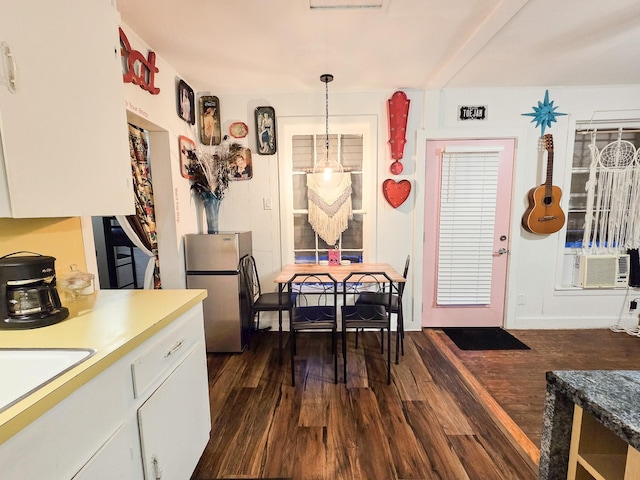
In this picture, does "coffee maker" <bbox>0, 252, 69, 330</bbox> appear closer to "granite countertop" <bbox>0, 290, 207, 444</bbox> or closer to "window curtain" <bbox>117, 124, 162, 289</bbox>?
"granite countertop" <bbox>0, 290, 207, 444</bbox>

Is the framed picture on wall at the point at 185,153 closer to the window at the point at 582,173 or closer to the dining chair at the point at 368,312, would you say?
the dining chair at the point at 368,312

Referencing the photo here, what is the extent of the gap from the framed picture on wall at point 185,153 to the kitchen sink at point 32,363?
6.25ft

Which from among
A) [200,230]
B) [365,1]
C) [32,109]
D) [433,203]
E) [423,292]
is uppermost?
[365,1]

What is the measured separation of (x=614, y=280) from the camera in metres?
2.91

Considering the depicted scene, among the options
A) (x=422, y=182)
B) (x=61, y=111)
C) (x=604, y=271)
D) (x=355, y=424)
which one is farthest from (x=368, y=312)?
(x=604, y=271)

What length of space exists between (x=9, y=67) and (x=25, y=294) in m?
0.78

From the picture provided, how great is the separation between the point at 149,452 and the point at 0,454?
0.59 meters

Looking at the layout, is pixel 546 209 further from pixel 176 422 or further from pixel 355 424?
pixel 176 422

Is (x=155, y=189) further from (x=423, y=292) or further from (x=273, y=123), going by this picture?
(x=423, y=292)

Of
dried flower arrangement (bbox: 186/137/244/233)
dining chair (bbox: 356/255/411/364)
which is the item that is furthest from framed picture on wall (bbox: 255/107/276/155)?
dining chair (bbox: 356/255/411/364)

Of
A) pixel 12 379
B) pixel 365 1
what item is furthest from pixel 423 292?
pixel 12 379

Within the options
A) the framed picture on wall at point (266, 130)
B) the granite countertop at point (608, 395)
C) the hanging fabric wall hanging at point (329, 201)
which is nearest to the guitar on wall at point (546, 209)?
the hanging fabric wall hanging at point (329, 201)

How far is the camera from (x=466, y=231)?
9.69ft

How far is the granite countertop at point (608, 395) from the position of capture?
68 centimetres
